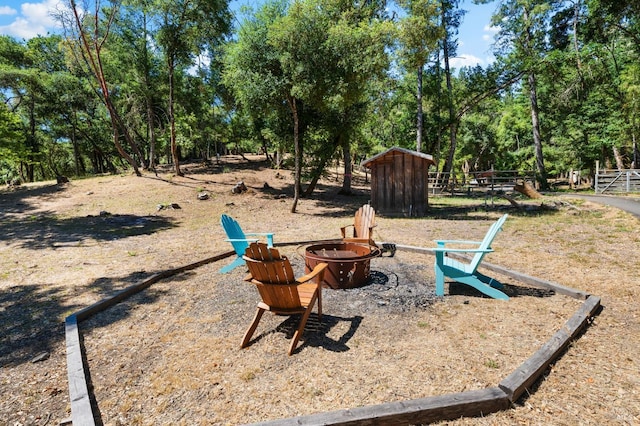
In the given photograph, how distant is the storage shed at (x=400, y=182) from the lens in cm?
1346

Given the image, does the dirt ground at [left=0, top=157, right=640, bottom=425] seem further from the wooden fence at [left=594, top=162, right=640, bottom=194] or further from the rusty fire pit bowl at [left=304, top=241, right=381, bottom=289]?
the wooden fence at [left=594, top=162, right=640, bottom=194]

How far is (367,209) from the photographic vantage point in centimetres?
700

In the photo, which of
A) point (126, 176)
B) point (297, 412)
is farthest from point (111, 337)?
point (126, 176)

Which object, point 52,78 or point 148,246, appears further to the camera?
point 52,78

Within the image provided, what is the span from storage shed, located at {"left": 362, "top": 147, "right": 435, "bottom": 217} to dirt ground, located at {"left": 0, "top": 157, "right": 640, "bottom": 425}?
566 cm

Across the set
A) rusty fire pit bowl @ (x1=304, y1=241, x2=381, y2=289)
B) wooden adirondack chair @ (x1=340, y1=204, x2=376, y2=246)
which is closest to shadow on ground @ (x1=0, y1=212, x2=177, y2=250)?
wooden adirondack chair @ (x1=340, y1=204, x2=376, y2=246)

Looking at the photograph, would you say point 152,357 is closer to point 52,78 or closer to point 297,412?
point 297,412

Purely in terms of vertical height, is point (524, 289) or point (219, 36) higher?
point (219, 36)

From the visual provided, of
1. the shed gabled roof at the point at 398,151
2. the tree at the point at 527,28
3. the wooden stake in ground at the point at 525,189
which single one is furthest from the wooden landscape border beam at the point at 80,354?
the tree at the point at 527,28

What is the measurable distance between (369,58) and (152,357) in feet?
38.9

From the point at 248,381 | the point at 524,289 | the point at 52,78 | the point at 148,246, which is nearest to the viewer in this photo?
the point at 248,381

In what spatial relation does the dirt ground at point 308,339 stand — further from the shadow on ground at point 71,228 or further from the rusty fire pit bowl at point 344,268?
the shadow on ground at point 71,228

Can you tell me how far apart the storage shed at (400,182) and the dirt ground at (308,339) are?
566cm

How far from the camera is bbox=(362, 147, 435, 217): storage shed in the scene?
13461mm
